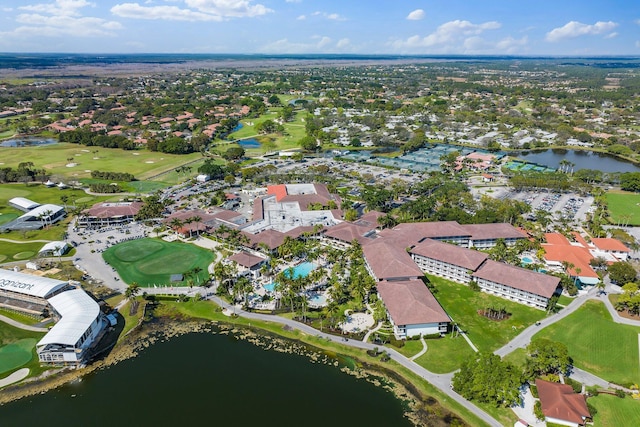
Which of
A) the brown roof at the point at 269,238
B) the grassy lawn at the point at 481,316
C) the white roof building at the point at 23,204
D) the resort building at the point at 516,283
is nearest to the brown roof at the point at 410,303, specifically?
the grassy lawn at the point at 481,316

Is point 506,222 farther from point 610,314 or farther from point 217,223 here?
point 217,223

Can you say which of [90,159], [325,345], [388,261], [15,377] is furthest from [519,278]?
[90,159]

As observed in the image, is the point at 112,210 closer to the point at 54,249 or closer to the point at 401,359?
the point at 54,249

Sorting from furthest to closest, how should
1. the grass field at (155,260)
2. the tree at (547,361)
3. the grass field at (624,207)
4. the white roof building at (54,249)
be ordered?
the grass field at (624,207) < the white roof building at (54,249) < the grass field at (155,260) < the tree at (547,361)

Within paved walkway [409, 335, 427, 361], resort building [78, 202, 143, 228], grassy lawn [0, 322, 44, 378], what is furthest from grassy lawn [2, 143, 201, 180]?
paved walkway [409, 335, 427, 361]

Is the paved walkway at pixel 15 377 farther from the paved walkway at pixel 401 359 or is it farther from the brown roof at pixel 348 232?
the brown roof at pixel 348 232

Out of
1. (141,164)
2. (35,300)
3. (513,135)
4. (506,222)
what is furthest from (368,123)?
(35,300)

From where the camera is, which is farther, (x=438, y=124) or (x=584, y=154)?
(x=438, y=124)
